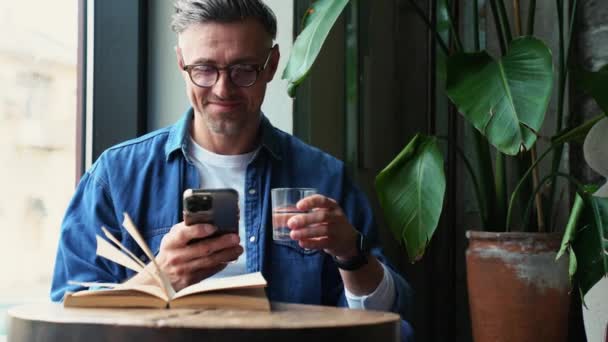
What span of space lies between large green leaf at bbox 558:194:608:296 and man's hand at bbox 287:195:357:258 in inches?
24.5

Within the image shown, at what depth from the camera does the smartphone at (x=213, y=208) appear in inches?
48.5

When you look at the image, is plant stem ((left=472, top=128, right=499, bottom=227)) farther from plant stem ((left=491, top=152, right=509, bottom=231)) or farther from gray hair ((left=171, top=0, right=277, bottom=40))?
gray hair ((left=171, top=0, right=277, bottom=40))

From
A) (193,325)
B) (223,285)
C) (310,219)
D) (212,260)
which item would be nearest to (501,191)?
(310,219)

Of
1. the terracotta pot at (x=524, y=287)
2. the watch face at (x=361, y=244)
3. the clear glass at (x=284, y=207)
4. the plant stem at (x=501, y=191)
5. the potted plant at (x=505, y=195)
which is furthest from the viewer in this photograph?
the plant stem at (x=501, y=191)

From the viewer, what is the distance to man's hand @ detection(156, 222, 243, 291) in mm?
1246

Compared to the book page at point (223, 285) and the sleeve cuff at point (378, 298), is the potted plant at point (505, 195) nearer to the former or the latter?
the sleeve cuff at point (378, 298)

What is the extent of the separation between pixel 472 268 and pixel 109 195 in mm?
1025

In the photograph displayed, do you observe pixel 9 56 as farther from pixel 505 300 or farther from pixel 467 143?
pixel 467 143

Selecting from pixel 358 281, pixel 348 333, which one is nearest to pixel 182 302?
pixel 348 333

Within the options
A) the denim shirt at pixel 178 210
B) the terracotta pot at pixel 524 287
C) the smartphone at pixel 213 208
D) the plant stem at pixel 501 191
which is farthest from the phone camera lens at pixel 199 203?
the plant stem at pixel 501 191

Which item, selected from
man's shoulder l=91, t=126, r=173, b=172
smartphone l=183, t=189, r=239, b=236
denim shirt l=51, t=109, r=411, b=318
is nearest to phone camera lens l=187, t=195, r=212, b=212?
smartphone l=183, t=189, r=239, b=236

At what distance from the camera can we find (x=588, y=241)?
181cm

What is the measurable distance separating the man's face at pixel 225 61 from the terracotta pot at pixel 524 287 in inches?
32.8

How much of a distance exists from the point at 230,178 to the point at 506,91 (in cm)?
62
